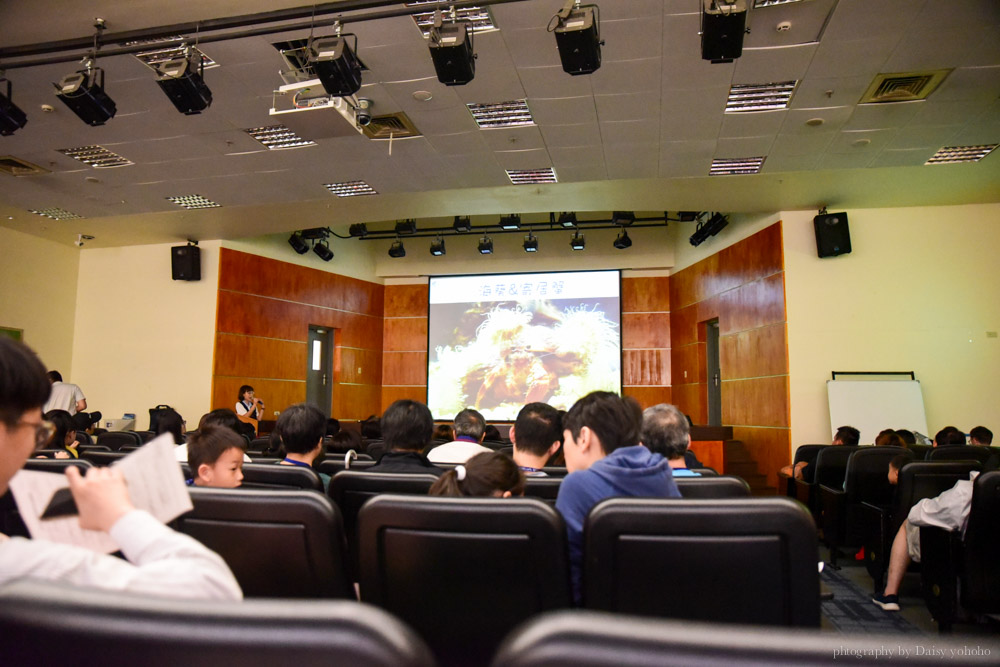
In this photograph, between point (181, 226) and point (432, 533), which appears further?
point (181, 226)

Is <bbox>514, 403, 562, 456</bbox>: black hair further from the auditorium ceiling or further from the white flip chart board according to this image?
the white flip chart board

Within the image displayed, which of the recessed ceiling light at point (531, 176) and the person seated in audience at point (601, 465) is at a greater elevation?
the recessed ceiling light at point (531, 176)

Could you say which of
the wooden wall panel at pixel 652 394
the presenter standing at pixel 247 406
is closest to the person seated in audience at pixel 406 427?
the presenter standing at pixel 247 406

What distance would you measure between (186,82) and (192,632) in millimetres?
5223

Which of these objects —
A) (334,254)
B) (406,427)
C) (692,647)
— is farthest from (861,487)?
(334,254)

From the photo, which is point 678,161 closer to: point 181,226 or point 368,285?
point 181,226

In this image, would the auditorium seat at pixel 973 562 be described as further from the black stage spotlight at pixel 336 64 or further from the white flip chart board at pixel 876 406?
the white flip chart board at pixel 876 406

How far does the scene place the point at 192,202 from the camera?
8562 mm

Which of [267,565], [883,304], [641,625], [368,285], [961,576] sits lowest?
[961,576]

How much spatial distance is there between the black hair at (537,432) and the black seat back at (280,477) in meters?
0.89

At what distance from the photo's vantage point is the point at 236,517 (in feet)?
5.09

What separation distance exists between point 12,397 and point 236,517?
0.74 metres

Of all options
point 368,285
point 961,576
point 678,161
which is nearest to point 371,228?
point 368,285

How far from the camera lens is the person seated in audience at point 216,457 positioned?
2391 millimetres
